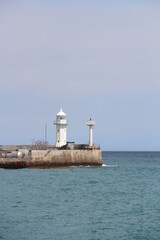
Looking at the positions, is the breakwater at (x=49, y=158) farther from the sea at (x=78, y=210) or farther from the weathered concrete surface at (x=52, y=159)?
the sea at (x=78, y=210)

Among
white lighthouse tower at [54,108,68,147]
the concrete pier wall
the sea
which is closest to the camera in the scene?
the sea

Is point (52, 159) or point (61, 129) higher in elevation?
point (61, 129)

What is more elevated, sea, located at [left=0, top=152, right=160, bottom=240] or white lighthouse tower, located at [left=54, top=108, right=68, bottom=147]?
white lighthouse tower, located at [left=54, top=108, right=68, bottom=147]

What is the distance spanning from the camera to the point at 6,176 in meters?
49.4

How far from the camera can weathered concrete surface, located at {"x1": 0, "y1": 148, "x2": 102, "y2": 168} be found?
56.0 metres

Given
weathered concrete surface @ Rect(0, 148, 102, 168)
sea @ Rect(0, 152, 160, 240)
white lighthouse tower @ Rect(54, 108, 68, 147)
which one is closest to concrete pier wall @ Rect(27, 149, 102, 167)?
weathered concrete surface @ Rect(0, 148, 102, 168)

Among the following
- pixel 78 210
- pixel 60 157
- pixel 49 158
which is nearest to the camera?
pixel 78 210

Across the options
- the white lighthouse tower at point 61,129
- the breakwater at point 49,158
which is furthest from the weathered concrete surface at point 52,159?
the white lighthouse tower at point 61,129

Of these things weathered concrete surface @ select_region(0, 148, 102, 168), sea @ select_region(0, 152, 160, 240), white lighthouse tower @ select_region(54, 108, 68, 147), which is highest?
white lighthouse tower @ select_region(54, 108, 68, 147)

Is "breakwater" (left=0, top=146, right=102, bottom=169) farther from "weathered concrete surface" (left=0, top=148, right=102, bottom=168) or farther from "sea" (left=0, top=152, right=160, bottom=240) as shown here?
"sea" (left=0, top=152, right=160, bottom=240)

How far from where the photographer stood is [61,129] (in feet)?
205

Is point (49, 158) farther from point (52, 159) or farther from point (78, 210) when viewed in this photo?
point (78, 210)

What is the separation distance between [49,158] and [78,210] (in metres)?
29.5

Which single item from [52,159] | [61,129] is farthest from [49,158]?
[61,129]
